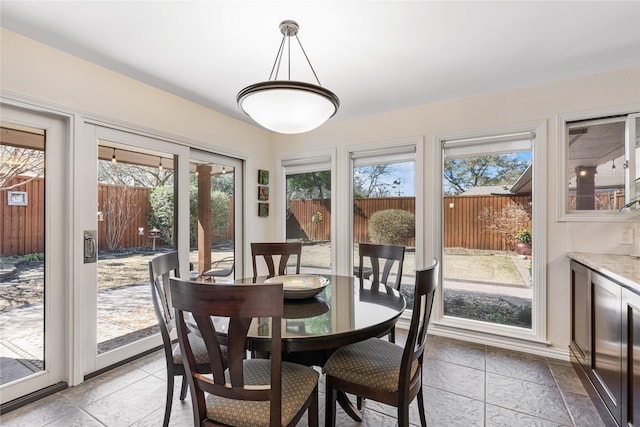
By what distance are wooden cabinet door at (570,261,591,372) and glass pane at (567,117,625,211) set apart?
1.85 feet

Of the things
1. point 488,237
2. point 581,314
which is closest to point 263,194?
point 488,237

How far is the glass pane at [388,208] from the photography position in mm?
3463

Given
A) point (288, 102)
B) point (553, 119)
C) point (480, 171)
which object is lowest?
point (480, 171)

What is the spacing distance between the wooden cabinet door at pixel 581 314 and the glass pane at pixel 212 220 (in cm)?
336

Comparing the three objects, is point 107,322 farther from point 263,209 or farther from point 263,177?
point 263,177

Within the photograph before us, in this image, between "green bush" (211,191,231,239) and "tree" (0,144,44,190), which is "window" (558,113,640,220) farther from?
"tree" (0,144,44,190)

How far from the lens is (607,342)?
1.84 meters

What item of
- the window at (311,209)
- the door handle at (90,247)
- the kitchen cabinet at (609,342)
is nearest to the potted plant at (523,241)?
the kitchen cabinet at (609,342)

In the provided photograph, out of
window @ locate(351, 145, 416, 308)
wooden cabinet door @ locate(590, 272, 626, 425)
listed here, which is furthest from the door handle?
wooden cabinet door @ locate(590, 272, 626, 425)

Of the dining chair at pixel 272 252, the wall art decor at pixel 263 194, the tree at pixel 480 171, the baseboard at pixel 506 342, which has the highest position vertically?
the tree at pixel 480 171

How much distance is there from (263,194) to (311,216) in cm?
69

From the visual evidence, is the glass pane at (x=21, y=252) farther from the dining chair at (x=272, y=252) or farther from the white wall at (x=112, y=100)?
the dining chair at (x=272, y=252)

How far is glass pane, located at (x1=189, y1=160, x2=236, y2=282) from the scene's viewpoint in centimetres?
329

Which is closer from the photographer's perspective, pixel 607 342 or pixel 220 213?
pixel 607 342
